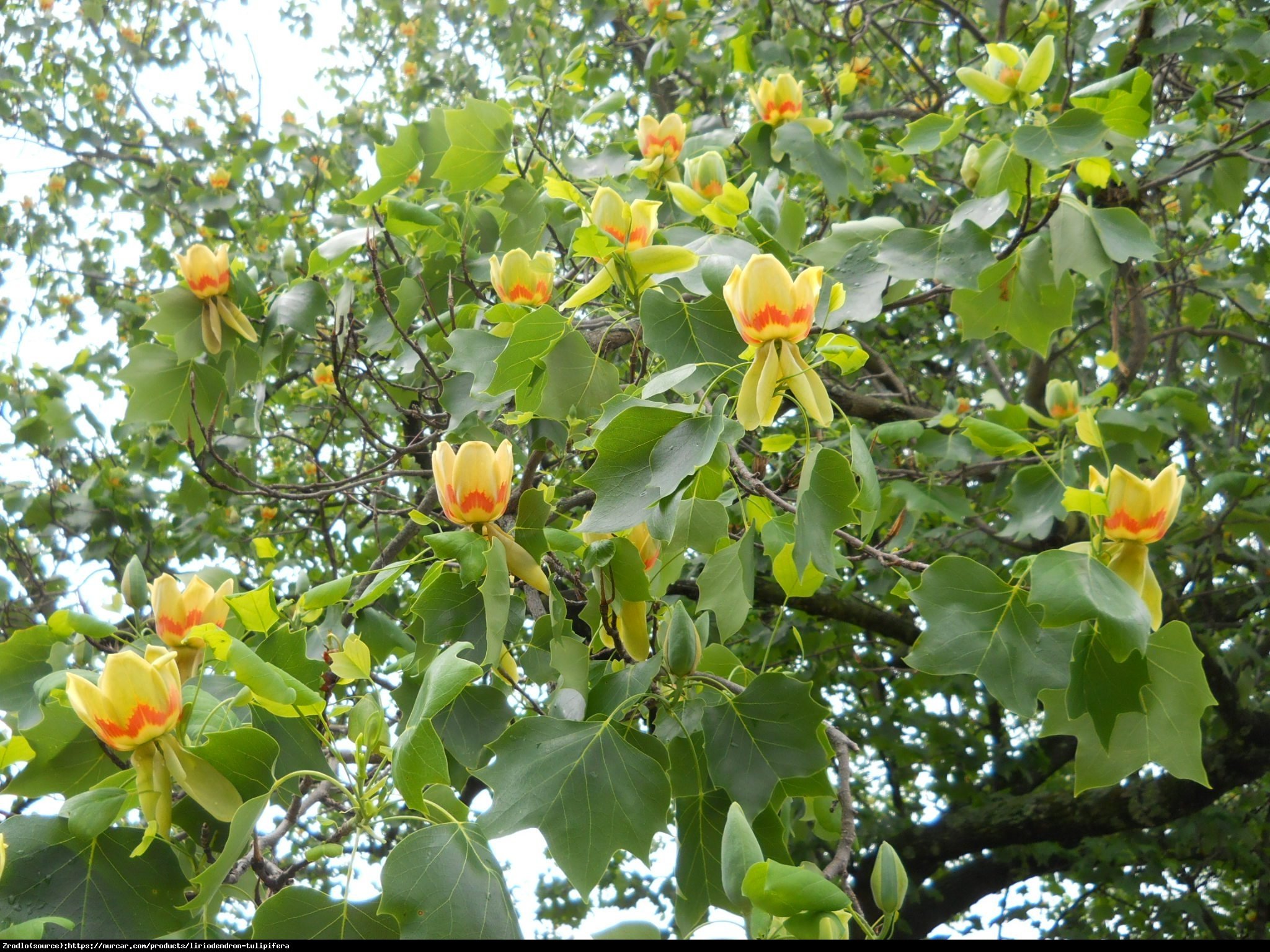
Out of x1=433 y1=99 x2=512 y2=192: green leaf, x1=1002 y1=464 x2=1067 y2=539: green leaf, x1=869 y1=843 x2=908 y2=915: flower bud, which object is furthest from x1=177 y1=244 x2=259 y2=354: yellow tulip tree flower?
x1=1002 y1=464 x2=1067 y2=539: green leaf

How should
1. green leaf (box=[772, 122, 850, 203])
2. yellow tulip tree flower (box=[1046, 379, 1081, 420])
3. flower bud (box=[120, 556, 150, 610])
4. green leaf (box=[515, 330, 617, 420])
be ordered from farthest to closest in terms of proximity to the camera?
yellow tulip tree flower (box=[1046, 379, 1081, 420]) → green leaf (box=[772, 122, 850, 203]) → flower bud (box=[120, 556, 150, 610]) → green leaf (box=[515, 330, 617, 420])

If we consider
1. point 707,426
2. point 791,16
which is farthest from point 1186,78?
point 707,426

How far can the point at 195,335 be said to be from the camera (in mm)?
1650

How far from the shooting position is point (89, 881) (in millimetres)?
929

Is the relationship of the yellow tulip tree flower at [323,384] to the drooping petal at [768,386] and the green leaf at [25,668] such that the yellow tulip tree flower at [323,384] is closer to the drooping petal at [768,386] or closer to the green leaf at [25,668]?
the green leaf at [25,668]

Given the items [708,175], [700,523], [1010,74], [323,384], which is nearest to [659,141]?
[708,175]

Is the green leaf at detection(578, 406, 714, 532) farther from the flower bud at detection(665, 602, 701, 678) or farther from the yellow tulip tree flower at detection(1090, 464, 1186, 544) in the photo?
the yellow tulip tree flower at detection(1090, 464, 1186, 544)

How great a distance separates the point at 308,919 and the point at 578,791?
301mm

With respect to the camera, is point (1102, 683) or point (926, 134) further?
point (926, 134)

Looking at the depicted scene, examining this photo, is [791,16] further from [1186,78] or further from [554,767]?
[554,767]

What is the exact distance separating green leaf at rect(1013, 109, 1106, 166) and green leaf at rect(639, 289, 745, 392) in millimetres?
461

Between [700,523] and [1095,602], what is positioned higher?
[700,523]

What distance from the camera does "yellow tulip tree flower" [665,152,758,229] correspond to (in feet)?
4.51

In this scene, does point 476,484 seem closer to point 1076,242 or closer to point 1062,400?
point 1076,242
